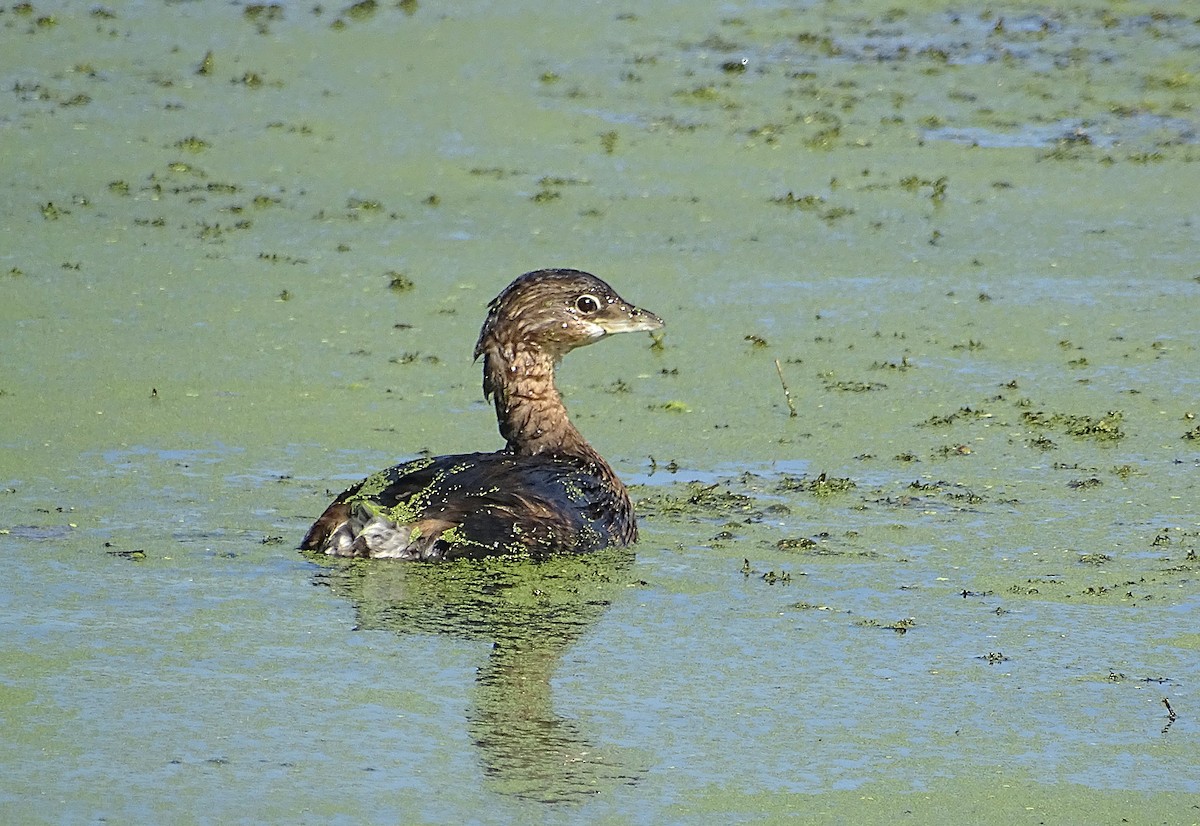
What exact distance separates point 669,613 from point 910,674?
0.74 m

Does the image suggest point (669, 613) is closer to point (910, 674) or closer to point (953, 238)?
point (910, 674)

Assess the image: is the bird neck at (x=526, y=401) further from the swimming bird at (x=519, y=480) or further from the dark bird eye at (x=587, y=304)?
the dark bird eye at (x=587, y=304)

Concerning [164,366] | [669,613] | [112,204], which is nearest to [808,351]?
[164,366]

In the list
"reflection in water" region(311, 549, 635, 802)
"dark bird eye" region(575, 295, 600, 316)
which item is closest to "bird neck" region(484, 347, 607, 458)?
"dark bird eye" region(575, 295, 600, 316)

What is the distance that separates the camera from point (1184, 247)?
10.0 m

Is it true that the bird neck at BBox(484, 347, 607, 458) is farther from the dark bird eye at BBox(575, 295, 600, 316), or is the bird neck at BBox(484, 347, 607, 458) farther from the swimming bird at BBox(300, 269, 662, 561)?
the dark bird eye at BBox(575, 295, 600, 316)

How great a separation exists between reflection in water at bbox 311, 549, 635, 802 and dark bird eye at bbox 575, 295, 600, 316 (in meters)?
0.89

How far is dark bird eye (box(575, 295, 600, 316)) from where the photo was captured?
675 centimetres

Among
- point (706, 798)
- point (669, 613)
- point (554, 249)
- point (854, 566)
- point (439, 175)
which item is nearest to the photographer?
point (706, 798)

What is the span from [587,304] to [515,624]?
1.59 meters

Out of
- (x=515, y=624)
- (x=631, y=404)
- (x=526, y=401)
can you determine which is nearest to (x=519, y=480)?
(x=526, y=401)

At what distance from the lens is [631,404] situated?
7.80m

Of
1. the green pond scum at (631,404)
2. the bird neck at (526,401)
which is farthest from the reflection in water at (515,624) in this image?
the bird neck at (526,401)

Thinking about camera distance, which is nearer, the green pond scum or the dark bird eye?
the green pond scum
